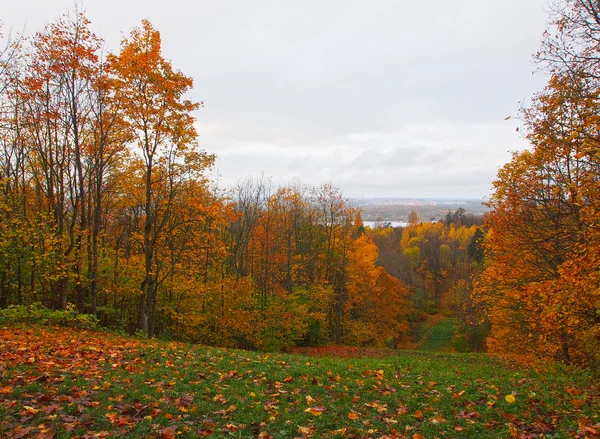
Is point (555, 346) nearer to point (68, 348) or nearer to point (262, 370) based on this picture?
point (262, 370)

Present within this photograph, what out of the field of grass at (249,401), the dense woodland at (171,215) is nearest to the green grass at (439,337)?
the dense woodland at (171,215)

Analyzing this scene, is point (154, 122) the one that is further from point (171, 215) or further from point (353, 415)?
point (353, 415)

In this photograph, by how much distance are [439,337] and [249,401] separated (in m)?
42.3

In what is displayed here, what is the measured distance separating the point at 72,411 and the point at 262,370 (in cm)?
393

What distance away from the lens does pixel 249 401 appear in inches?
227

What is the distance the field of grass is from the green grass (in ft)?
112

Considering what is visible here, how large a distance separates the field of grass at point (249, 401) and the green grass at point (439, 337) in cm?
3414

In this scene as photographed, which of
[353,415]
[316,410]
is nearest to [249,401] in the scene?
[316,410]

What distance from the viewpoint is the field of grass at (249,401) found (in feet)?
Answer: 15.2

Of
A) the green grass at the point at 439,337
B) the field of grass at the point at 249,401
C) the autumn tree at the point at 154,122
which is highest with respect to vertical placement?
the autumn tree at the point at 154,122

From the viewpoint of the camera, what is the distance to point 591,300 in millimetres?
7906

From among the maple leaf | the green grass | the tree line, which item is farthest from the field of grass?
the green grass

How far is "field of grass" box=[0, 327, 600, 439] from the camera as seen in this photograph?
4.62 m

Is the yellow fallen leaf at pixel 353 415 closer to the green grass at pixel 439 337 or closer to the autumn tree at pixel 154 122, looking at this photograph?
the autumn tree at pixel 154 122
